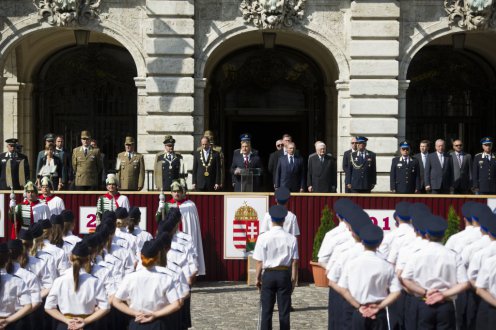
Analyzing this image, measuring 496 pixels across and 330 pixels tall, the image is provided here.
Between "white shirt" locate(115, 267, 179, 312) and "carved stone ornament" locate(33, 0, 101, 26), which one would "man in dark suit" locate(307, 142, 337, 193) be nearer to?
"carved stone ornament" locate(33, 0, 101, 26)

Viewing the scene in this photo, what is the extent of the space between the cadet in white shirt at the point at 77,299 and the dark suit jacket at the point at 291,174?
1207 centimetres

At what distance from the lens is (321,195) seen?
21.7 m

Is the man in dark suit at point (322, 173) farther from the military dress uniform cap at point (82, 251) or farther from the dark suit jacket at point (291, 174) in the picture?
the military dress uniform cap at point (82, 251)

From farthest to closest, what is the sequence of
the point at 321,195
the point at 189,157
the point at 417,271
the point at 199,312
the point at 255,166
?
the point at 189,157 → the point at 255,166 → the point at 321,195 → the point at 199,312 → the point at 417,271

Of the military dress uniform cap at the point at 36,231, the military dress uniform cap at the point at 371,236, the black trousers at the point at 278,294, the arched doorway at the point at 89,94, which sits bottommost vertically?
the black trousers at the point at 278,294

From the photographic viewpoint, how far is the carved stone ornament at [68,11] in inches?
1009

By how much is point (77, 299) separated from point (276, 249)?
4306mm

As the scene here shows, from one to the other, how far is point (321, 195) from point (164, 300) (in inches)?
410

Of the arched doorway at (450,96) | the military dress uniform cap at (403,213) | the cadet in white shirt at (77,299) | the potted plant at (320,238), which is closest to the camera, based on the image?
the cadet in white shirt at (77,299)

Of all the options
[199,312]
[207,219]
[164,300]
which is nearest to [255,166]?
[207,219]

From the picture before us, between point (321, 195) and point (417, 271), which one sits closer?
point (417, 271)

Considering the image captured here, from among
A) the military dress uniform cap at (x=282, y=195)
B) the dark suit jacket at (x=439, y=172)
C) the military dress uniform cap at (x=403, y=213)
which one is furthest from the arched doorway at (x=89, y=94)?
the military dress uniform cap at (x=403, y=213)

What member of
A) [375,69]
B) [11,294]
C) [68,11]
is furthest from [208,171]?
[11,294]

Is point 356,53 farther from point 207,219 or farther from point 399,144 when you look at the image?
point 207,219
